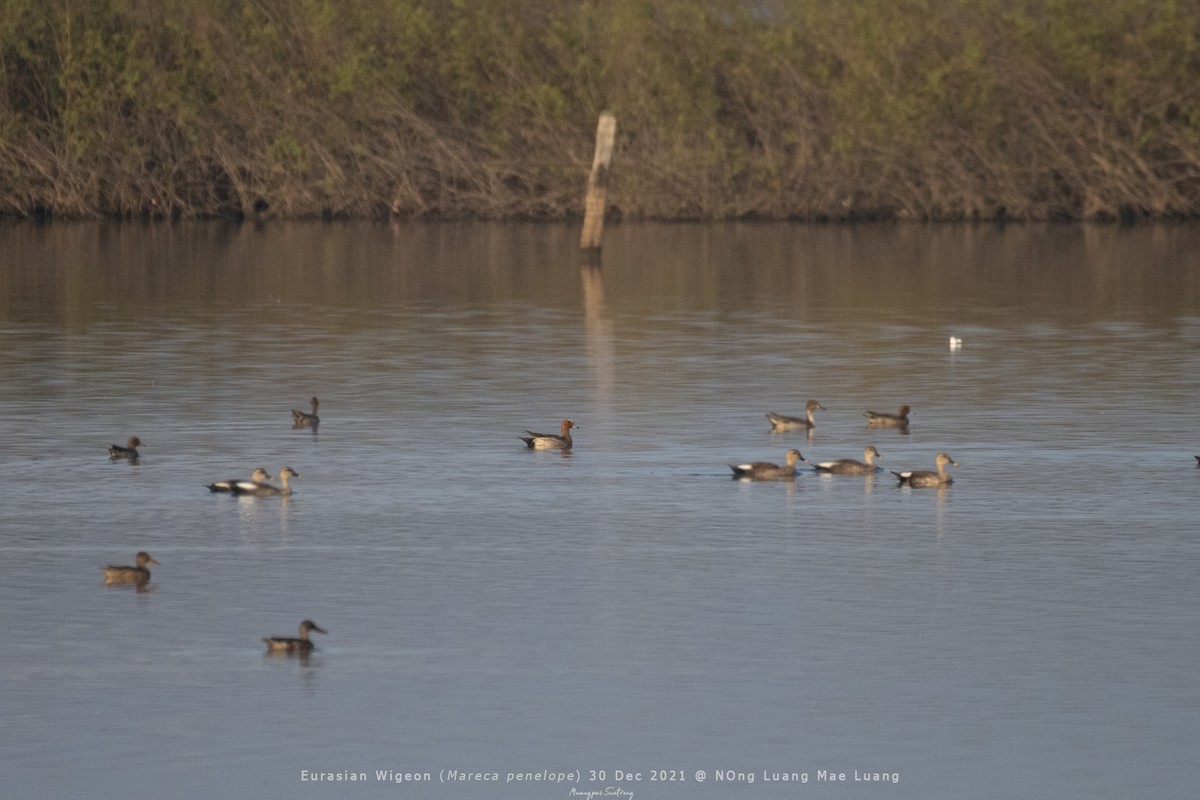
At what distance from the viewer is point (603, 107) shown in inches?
2391

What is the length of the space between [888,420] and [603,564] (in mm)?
6592

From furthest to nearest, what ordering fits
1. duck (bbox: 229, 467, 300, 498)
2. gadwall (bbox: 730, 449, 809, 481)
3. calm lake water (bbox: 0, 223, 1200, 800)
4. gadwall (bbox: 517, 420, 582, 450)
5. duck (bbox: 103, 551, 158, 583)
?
gadwall (bbox: 517, 420, 582, 450), gadwall (bbox: 730, 449, 809, 481), duck (bbox: 229, 467, 300, 498), duck (bbox: 103, 551, 158, 583), calm lake water (bbox: 0, 223, 1200, 800)

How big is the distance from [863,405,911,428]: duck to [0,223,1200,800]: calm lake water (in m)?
0.35

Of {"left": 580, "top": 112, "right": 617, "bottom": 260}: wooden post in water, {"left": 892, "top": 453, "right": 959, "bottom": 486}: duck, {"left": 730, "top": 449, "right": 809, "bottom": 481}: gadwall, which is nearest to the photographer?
{"left": 892, "top": 453, "right": 959, "bottom": 486}: duck

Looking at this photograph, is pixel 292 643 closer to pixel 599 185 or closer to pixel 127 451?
pixel 127 451

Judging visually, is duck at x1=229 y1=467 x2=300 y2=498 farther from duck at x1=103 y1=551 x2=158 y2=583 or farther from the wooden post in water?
the wooden post in water

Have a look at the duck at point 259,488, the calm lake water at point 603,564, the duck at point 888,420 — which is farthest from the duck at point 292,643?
the duck at point 888,420

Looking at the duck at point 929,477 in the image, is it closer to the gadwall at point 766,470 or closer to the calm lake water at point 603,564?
the calm lake water at point 603,564

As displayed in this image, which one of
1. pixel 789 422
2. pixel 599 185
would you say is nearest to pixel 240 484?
pixel 789 422

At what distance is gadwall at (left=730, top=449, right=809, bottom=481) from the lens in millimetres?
17609

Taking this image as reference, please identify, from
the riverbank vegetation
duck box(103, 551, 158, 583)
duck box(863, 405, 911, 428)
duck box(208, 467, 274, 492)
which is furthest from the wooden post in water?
duck box(103, 551, 158, 583)

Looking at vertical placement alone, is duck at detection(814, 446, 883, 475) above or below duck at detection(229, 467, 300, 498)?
above

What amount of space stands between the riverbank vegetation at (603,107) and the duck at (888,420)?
37.1 m

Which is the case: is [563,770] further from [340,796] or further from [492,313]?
[492,313]
